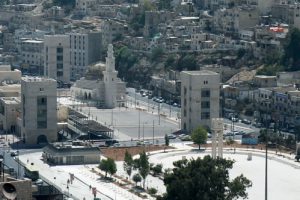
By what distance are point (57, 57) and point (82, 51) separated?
563 centimetres

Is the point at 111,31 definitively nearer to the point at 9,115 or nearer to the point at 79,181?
the point at 9,115

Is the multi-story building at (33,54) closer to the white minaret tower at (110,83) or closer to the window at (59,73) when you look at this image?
the window at (59,73)

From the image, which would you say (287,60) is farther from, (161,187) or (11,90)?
(161,187)

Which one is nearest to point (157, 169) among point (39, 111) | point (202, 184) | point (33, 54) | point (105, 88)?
point (202, 184)

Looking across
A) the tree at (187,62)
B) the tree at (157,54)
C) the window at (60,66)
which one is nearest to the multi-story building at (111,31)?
the tree at (157,54)

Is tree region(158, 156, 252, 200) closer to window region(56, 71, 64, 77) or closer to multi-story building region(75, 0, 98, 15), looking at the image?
window region(56, 71, 64, 77)

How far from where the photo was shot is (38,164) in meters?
44.8

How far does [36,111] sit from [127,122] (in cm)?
574

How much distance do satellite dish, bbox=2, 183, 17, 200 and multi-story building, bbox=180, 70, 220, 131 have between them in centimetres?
3044

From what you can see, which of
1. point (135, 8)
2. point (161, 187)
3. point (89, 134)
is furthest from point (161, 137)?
point (135, 8)

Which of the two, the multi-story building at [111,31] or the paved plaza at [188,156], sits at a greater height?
the multi-story building at [111,31]

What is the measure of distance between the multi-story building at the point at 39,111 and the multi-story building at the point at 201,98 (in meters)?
5.89

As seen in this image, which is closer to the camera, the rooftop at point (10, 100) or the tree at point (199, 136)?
the tree at point (199, 136)

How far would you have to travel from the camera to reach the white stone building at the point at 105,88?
59.5 meters
